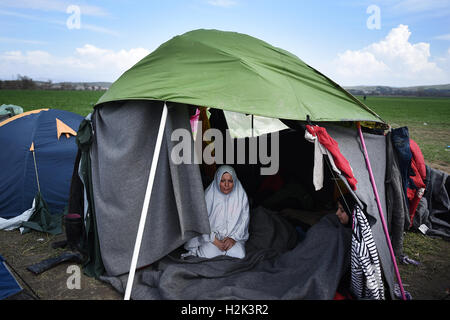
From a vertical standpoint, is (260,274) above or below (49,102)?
below

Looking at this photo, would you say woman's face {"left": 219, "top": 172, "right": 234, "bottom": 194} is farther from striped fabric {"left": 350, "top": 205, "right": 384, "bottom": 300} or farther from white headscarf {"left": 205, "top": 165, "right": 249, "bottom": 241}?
striped fabric {"left": 350, "top": 205, "right": 384, "bottom": 300}

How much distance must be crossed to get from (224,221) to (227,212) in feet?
0.36

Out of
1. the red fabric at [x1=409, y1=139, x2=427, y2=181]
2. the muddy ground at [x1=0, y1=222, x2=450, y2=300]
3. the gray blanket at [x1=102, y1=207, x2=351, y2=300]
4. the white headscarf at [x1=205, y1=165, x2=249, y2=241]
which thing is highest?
the red fabric at [x1=409, y1=139, x2=427, y2=181]

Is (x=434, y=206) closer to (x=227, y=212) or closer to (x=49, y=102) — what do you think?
(x=227, y=212)

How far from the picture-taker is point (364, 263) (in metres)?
2.76

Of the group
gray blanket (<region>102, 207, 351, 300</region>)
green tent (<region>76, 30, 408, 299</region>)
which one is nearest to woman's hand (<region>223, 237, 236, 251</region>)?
gray blanket (<region>102, 207, 351, 300</region>)

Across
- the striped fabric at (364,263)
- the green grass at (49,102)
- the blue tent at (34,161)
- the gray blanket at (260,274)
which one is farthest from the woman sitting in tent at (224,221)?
the green grass at (49,102)

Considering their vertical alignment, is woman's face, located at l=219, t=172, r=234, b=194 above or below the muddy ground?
above

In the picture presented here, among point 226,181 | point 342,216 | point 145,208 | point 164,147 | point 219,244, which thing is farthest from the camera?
point 226,181

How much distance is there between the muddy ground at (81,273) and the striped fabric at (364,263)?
0.69m

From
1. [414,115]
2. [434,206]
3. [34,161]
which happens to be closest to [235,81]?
[34,161]

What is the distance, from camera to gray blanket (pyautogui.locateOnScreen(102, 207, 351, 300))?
9.35 feet

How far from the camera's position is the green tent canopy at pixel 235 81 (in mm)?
3039

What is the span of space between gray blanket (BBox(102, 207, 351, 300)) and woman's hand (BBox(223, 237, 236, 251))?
140 millimetres
